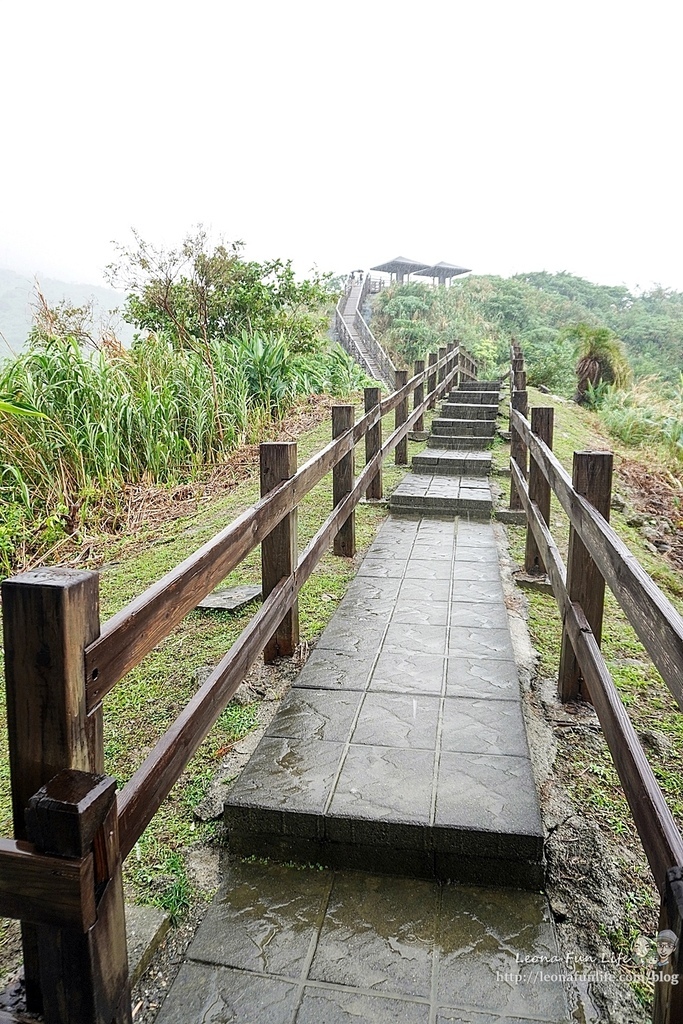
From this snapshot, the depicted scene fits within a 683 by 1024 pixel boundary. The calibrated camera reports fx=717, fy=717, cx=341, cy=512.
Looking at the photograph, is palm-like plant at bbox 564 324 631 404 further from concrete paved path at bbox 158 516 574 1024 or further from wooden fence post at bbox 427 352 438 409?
concrete paved path at bbox 158 516 574 1024

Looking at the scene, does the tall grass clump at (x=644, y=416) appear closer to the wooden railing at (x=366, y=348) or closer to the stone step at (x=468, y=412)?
the stone step at (x=468, y=412)

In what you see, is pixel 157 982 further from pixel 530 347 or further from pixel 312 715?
pixel 530 347

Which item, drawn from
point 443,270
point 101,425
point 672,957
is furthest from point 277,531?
point 443,270

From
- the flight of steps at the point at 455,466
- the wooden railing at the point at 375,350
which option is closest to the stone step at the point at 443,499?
the flight of steps at the point at 455,466

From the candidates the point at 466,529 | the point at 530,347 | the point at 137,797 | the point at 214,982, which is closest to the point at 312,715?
the point at 214,982

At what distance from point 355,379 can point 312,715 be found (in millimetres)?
10539

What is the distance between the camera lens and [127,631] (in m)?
1.34

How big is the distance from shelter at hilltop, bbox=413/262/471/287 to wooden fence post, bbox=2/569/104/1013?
1769 inches

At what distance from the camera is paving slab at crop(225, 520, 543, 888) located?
1.99 m

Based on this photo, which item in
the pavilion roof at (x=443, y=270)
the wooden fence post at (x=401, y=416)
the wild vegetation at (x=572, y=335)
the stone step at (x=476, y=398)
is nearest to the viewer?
the wooden fence post at (x=401, y=416)

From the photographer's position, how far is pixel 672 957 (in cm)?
103

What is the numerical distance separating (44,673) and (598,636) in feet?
6.72

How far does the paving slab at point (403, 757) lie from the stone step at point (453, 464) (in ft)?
11.8

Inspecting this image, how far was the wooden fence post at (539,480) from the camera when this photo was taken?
4.10 metres
